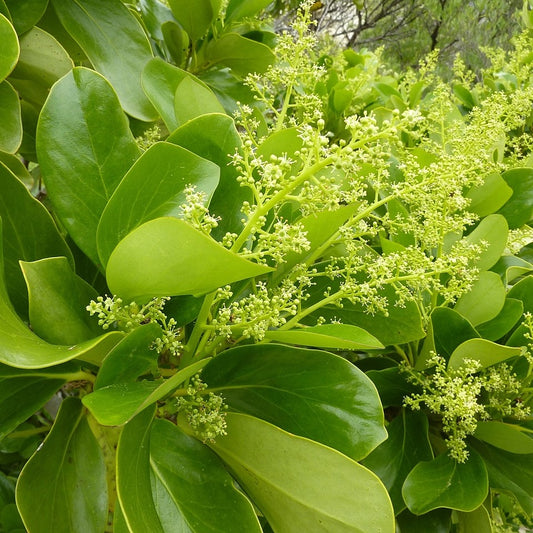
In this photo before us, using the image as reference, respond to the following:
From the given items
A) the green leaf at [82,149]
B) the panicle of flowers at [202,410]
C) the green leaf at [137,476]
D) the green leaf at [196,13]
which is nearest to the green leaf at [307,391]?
the panicle of flowers at [202,410]

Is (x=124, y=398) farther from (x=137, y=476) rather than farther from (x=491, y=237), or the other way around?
(x=491, y=237)

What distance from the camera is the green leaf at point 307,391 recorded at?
86cm

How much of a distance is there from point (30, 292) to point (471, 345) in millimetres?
789

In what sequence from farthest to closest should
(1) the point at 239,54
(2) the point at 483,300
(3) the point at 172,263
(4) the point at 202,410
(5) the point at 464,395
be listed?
(1) the point at 239,54 → (2) the point at 483,300 → (5) the point at 464,395 → (4) the point at 202,410 → (3) the point at 172,263

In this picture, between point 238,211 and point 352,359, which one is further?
point 352,359

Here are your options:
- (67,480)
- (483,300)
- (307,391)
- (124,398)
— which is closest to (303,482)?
(307,391)

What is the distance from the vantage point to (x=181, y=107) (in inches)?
42.0

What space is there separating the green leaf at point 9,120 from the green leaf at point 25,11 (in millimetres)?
157

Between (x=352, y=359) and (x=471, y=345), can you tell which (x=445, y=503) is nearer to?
(x=471, y=345)

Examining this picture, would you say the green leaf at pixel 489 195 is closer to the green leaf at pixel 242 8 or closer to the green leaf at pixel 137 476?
the green leaf at pixel 242 8

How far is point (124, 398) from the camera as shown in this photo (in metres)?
0.75

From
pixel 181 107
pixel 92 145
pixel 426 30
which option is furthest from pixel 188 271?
pixel 426 30

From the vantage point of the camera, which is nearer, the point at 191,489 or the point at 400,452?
the point at 191,489

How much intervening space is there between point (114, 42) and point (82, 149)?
0.49 m
